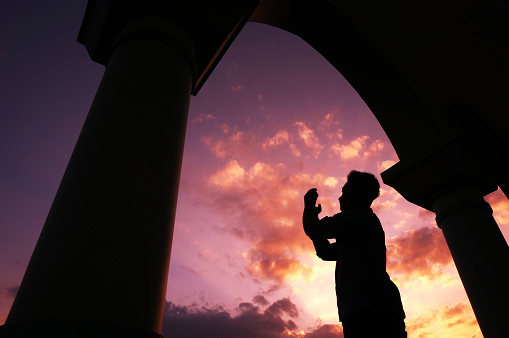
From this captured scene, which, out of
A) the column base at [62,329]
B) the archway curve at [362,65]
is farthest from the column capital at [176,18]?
the column base at [62,329]

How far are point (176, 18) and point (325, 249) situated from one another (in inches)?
259

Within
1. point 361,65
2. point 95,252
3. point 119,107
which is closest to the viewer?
point 95,252

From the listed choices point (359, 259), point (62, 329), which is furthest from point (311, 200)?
point (62, 329)

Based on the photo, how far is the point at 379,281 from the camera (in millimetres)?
3730

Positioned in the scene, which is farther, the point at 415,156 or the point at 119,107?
the point at 415,156

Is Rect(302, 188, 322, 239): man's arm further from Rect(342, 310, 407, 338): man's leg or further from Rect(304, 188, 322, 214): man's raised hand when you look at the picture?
Rect(342, 310, 407, 338): man's leg

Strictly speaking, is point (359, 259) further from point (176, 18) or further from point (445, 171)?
point (445, 171)

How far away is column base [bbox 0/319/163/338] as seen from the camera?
3613 millimetres

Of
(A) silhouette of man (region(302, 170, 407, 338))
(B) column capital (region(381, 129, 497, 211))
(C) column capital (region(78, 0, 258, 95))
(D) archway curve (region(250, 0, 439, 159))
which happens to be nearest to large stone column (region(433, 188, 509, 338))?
(B) column capital (region(381, 129, 497, 211))

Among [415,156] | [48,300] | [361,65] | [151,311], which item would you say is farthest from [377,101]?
[48,300]

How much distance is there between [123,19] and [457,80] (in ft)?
37.6

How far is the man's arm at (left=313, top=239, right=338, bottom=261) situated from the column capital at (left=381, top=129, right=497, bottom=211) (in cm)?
763

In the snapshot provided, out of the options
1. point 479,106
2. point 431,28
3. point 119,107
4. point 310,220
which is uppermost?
point 431,28

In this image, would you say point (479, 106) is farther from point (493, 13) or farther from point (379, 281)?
point (379, 281)
